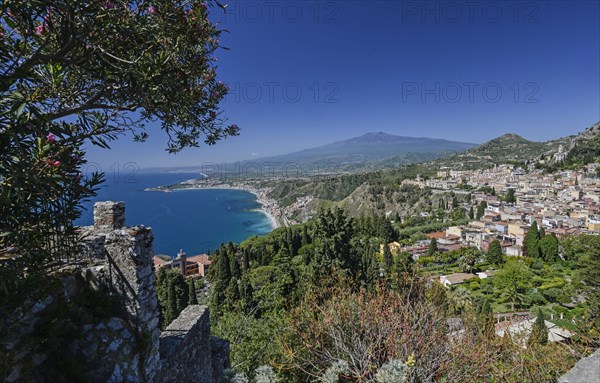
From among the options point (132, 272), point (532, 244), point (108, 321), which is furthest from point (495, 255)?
point (108, 321)

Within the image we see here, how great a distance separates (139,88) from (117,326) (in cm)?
260

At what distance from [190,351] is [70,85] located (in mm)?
4129

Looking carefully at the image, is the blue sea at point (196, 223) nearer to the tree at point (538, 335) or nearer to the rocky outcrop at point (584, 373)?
the tree at point (538, 335)

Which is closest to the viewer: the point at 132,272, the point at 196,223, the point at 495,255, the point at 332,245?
the point at 132,272

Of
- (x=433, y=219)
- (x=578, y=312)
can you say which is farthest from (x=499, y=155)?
(x=578, y=312)

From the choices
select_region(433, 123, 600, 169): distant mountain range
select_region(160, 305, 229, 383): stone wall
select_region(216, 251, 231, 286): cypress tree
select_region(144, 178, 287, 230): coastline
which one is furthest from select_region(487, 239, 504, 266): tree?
select_region(433, 123, 600, 169): distant mountain range

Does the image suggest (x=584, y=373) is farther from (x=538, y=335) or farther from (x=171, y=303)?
(x=171, y=303)

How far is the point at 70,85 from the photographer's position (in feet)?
11.0

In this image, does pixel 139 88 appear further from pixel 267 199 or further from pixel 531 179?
pixel 267 199

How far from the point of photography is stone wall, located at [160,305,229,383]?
4.07 meters

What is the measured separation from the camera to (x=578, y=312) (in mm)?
25922

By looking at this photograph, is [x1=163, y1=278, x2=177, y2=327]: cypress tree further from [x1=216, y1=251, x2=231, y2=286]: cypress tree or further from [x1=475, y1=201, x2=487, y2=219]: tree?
[x1=475, y1=201, x2=487, y2=219]: tree

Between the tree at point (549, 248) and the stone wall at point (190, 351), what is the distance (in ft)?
172

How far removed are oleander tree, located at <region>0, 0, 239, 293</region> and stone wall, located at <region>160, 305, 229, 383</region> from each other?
90.4 inches
